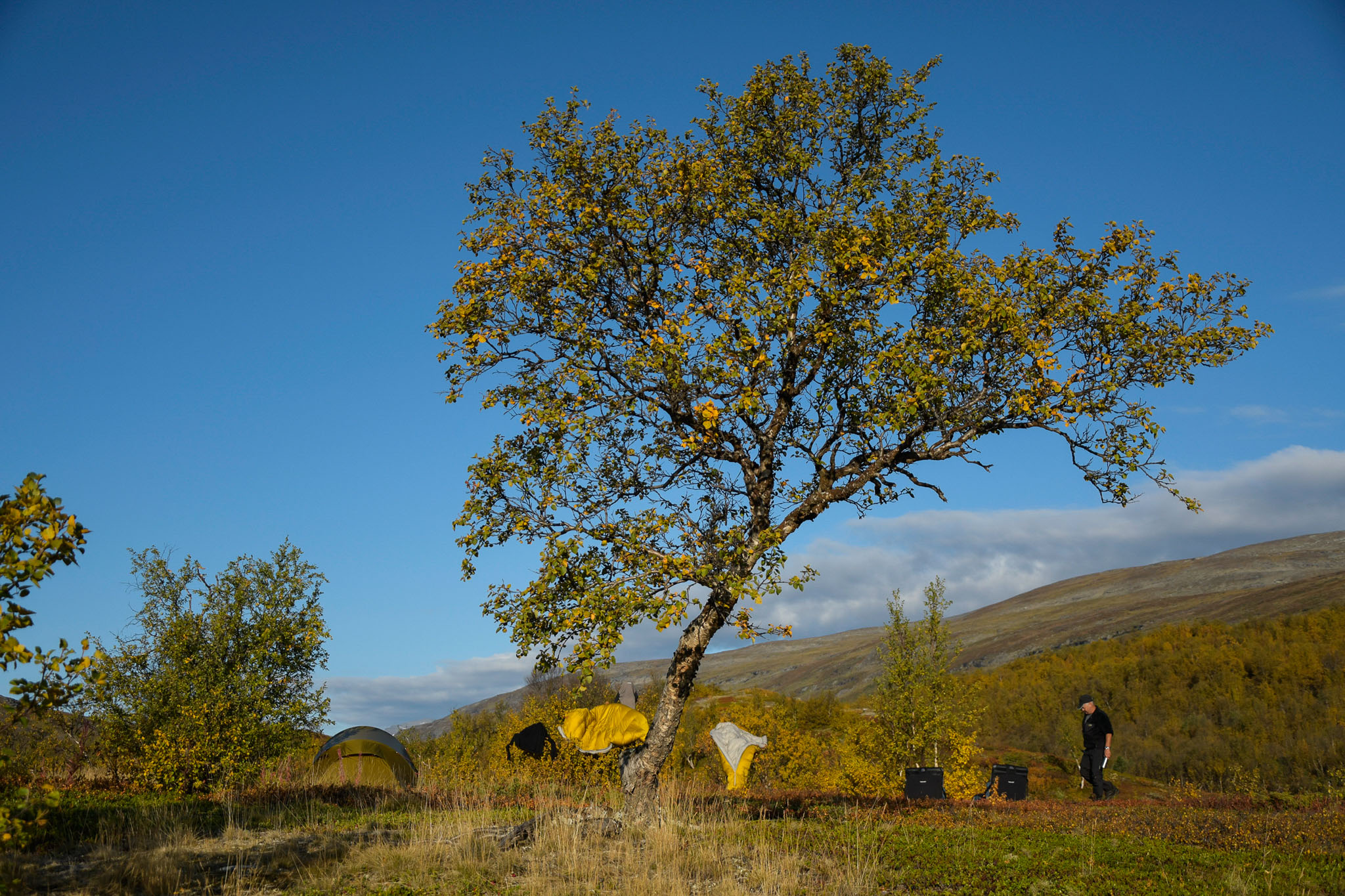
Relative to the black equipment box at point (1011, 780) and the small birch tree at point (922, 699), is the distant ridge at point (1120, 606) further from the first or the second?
the black equipment box at point (1011, 780)

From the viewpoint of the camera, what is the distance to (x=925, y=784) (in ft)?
69.3

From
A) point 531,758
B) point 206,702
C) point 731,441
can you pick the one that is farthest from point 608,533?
point 531,758

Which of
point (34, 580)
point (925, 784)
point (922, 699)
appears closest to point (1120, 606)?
point (922, 699)

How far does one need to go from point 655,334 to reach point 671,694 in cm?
610

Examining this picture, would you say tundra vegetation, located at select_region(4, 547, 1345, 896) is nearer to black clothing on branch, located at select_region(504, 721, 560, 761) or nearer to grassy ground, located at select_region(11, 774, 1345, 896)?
grassy ground, located at select_region(11, 774, 1345, 896)

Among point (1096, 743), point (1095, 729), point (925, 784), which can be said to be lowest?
point (925, 784)

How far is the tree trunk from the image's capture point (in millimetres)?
13148

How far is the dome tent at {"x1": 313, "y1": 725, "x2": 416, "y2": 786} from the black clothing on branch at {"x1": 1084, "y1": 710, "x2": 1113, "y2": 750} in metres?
20.6

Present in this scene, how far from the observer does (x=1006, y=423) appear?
44.2 feet

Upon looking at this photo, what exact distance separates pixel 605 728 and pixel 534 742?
22.5m

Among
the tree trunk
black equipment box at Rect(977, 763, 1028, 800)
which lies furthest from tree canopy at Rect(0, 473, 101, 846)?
black equipment box at Rect(977, 763, 1028, 800)

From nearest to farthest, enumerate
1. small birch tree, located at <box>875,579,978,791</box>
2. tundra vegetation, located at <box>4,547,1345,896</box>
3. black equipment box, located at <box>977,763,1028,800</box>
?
tundra vegetation, located at <box>4,547,1345,896</box>, black equipment box, located at <box>977,763,1028,800</box>, small birch tree, located at <box>875,579,978,791</box>

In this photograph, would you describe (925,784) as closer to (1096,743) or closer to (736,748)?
(1096,743)

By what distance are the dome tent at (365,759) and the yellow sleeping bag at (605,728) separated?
48.9ft
